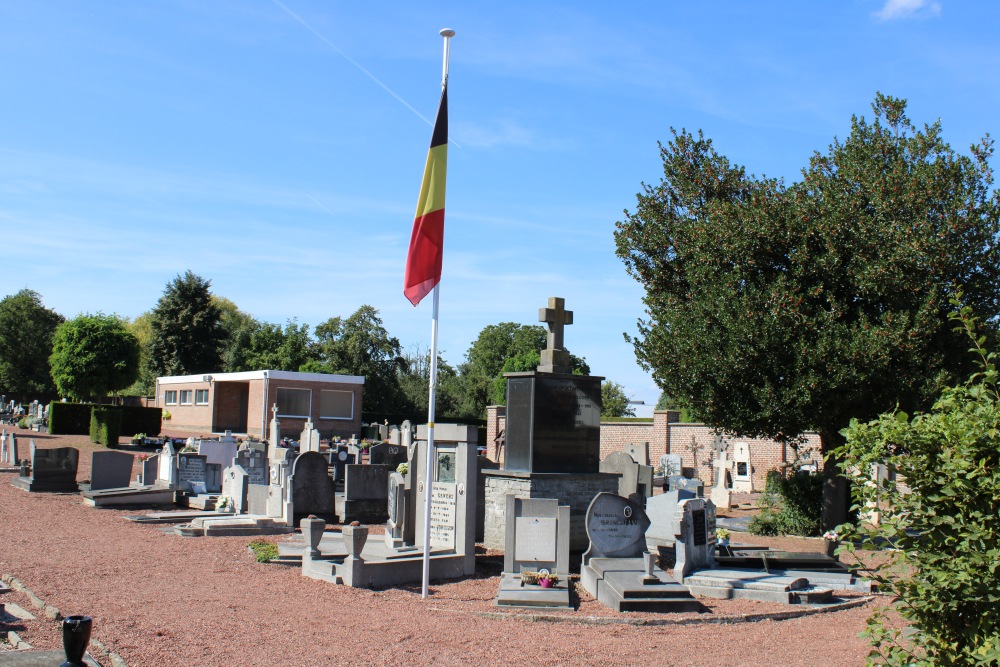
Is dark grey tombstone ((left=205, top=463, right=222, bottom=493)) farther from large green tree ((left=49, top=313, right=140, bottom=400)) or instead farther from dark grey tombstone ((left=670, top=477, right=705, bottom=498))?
large green tree ((left=49, top=313, right=140, bottom=400))

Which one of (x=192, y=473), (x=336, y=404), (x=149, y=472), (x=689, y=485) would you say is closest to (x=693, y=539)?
(x=689, y=485)

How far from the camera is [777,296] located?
1415 cm

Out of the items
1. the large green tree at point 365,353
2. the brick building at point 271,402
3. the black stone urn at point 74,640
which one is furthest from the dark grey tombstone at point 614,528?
the large green tree at point 365,353

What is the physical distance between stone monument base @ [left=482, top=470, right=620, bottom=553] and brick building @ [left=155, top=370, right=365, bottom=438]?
29161mm

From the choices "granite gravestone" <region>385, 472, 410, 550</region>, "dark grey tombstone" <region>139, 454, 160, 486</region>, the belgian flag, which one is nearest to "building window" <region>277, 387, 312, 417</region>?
"dark grey tombstone" <region>139, 454, 160, 486</region>

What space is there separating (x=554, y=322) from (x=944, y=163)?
23.7ft

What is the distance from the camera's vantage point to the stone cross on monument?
13.3 m

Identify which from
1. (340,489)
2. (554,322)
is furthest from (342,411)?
(554,322)

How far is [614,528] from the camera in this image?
35.1 feet

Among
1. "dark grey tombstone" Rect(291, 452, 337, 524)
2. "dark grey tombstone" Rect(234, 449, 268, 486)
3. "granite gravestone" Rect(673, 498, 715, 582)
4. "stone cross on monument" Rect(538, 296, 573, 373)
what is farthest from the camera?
"dark grey tombstone" Rect(234, 449, 268, 486)

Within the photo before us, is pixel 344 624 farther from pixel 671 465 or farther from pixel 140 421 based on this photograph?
pixel 140 421

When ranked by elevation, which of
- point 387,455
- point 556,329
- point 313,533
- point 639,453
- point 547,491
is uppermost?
point 556,329

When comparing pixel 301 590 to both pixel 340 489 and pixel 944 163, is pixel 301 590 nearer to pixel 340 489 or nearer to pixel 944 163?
pixel 340 489

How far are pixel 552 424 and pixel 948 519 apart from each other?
891 cm
